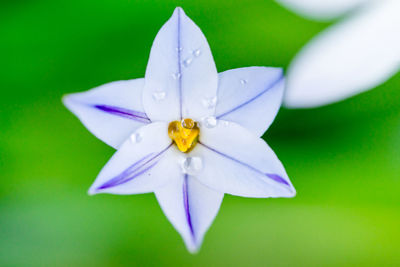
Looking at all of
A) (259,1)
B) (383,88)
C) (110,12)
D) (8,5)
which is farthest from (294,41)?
(8,5)

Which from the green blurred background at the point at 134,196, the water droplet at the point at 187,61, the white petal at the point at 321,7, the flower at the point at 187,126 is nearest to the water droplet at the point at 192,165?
the flower at the point at 187,126

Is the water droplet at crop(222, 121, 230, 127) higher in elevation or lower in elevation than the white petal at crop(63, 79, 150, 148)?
higher

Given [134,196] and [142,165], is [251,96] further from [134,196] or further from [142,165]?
[134,196]

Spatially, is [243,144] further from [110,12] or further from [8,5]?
[8,5]

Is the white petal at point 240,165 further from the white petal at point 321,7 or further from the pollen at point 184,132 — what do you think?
the white petal at point 321,7

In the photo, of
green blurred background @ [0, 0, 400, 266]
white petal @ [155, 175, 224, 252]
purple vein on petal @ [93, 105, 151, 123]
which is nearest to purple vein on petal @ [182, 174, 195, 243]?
white petal @ [155, 175, 224, 252]

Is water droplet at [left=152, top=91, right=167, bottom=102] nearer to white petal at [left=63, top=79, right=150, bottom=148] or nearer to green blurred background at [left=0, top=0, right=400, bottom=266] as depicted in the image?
white petal at [left=63, top=79, right=150, bottom=148]
